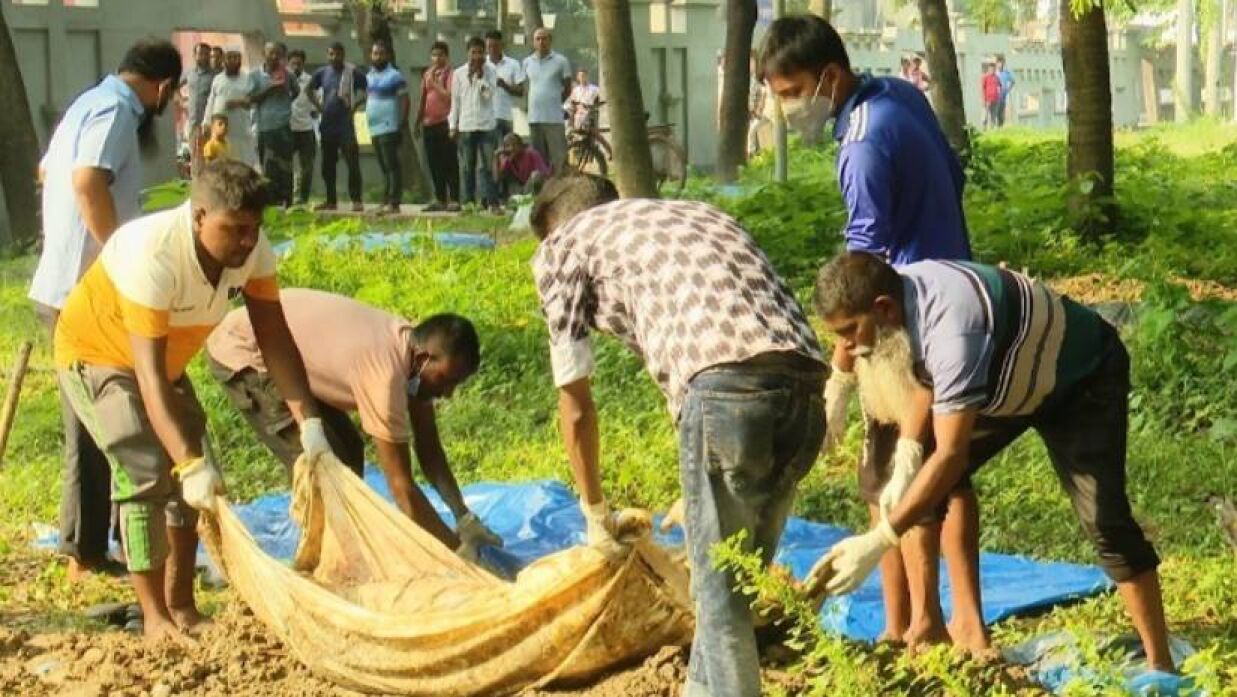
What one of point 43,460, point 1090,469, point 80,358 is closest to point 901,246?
point 1090,469

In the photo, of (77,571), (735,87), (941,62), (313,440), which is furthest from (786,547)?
(735,87)

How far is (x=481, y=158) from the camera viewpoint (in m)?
18.8

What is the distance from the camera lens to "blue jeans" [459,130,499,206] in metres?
18.6

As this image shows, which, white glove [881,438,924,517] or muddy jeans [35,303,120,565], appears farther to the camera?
muddy jeans [35,303,120,565]

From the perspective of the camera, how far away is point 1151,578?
5.46 metres

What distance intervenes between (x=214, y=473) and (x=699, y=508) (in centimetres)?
167

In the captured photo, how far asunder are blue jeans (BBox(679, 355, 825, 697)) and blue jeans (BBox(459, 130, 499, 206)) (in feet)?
44.9

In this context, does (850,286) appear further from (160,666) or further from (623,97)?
(623,97)

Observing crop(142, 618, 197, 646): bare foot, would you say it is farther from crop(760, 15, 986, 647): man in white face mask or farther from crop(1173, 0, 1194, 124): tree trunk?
crop(1173, 0, 1194, 124): tree trunk

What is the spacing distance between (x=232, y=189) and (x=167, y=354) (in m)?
0.63

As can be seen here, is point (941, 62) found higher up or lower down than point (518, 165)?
higher up

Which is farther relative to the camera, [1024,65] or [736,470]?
[1024,65]

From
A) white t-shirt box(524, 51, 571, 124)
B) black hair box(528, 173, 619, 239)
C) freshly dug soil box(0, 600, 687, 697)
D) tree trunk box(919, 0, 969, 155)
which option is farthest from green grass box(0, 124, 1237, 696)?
white t-shirt box(524, 51, 571, 124)

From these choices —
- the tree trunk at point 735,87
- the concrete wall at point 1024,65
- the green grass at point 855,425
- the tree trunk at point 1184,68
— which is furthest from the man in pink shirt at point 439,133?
the concrete wall at point 1024,65
